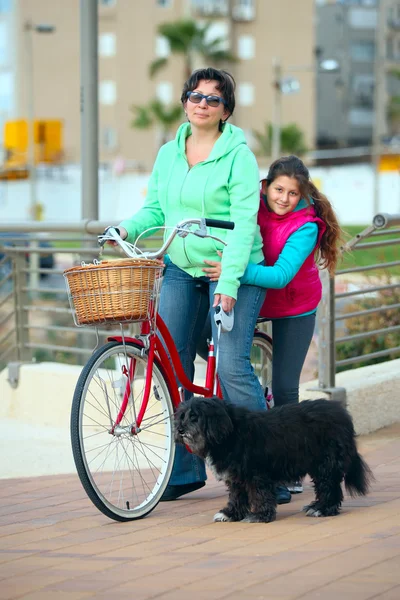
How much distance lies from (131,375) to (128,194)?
4492 centimetres

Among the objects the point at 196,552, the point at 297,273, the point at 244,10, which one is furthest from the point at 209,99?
the point at 244,10

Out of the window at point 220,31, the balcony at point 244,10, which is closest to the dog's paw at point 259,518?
the window at point 220,31

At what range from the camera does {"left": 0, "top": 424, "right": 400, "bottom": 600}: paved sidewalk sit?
3822 millimetres

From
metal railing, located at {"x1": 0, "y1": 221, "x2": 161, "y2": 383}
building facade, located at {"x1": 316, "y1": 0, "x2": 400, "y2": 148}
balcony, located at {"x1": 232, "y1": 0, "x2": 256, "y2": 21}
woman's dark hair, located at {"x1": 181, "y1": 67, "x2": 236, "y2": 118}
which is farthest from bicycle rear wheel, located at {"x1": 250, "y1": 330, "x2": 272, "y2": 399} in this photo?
building facade, located at {"x1": 316, "y1": 0, "x2": 400, "y2": 148}

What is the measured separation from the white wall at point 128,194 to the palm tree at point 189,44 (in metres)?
17.2

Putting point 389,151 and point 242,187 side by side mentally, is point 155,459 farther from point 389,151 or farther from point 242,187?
point 389,151

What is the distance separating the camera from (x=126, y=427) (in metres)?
5.00

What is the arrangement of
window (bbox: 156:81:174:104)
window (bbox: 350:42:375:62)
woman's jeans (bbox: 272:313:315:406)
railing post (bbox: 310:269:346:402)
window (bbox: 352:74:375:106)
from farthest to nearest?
window (bbox: 350:42:375:62) → window (bbox: 352:74:375:106) → window (bbox: 156:81:174:104) → railing post (bbox: 310:269:346:402) → woman's jeans (bbox: 272:313:315:406)

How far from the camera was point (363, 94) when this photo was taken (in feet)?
296

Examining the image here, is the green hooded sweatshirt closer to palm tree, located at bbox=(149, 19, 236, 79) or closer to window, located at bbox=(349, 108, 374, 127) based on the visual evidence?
palm tree, located at bbox=(149, 19, 236, 79)

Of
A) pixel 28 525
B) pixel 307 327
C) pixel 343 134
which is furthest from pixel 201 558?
pixel 343 134

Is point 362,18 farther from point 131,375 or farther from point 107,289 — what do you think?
point 107,289

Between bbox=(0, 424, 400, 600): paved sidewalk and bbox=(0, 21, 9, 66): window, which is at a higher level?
bbox=(0, 21, 9, 66): window

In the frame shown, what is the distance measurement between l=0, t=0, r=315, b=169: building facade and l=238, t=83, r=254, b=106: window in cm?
7
